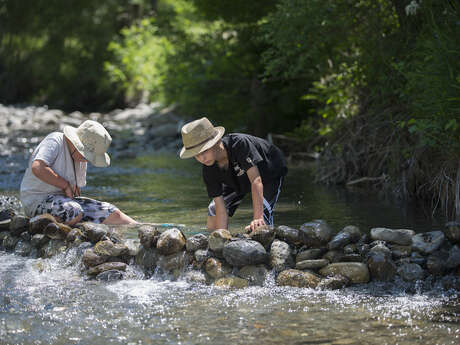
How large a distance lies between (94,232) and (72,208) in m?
0.54

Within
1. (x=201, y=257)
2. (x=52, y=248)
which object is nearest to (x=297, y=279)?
(x=201, y=257)

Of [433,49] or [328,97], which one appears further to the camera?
[328,97]

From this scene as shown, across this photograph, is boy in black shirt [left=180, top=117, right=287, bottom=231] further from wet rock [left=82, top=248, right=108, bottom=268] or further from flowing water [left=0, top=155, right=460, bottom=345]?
wet rock [left=82, top=248, right=108, bottom=268]

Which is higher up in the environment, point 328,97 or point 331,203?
point 328,97

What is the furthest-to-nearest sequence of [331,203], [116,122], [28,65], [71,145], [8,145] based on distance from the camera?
1. [28,65]
2. [116,122]
3. [8,145]
4. [331,203]
5. [71,145]

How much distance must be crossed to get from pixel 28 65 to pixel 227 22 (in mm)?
21425

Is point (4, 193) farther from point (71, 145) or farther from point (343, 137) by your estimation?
point (343, 137)

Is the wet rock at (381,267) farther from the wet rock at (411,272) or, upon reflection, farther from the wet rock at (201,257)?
the wet rock at (201,257)

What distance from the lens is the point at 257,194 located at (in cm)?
544

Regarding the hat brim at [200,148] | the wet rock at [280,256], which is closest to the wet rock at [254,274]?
the wet rock at [280,256]

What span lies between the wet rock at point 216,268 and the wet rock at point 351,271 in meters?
0.80

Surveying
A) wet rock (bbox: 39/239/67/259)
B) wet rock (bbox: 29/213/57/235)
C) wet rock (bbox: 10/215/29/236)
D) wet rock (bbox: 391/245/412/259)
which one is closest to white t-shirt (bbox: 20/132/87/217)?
wet rock (bbox: 10/215/29/236)

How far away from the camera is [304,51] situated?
419 inches

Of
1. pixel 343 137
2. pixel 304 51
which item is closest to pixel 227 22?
pixel 304 51
